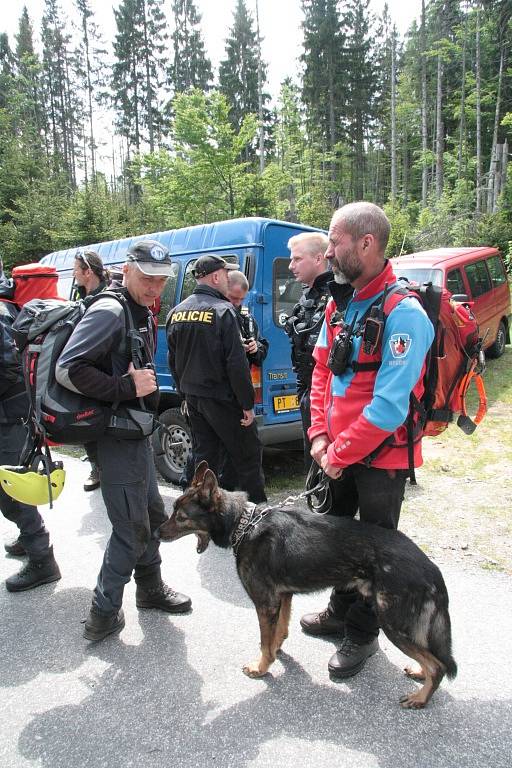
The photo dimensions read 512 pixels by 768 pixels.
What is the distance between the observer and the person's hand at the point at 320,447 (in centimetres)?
242

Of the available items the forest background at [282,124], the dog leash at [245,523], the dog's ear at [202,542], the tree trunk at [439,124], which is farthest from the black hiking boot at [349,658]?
the tree trunk at [439,124]

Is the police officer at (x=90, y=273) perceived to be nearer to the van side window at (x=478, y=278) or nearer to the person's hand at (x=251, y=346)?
the person's hand at (x=251, y=346)

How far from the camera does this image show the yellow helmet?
259 cm

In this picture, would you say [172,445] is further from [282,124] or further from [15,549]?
[282,124]

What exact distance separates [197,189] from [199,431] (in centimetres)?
1537

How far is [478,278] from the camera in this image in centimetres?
901

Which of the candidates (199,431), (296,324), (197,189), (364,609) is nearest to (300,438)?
(199,431)

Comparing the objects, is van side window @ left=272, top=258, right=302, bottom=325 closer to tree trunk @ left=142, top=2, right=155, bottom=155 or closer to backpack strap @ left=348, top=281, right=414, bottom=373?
backpack strap @ left=348, top=281, right=414, bottom=373

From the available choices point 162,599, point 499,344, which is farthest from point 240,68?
point 162,599

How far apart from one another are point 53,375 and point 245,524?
1262 mm

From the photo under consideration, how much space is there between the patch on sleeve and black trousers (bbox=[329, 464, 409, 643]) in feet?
2.00

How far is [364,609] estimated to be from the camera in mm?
2453

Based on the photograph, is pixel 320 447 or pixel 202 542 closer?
pixel 320 447

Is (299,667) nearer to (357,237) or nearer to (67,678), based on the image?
(67,678)
